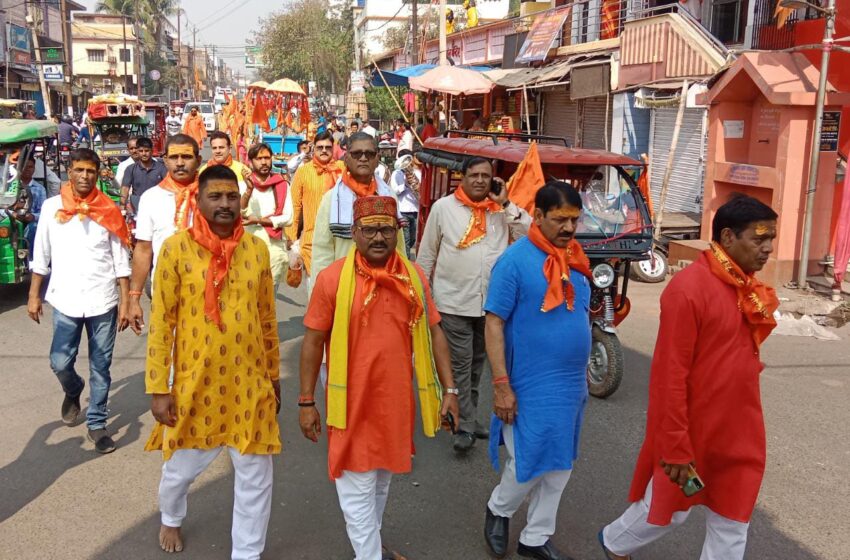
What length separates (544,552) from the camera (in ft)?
12.0

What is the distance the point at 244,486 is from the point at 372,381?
0.75 meters

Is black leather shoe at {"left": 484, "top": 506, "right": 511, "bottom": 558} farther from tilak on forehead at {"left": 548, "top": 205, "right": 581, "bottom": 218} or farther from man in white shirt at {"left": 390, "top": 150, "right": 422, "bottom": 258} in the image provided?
man in white shirt at {"left": 390, "top": 150, "right": 422, "bottom": 258}

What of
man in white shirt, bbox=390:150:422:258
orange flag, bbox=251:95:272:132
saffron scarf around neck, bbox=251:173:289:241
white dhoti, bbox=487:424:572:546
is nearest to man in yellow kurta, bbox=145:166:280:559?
white dhoti, bbox=487:424:572:546

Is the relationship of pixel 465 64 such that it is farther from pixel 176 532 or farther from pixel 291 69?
pixel 291 69

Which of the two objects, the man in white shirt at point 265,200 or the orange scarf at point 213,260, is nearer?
the orange scarf at point 213,260

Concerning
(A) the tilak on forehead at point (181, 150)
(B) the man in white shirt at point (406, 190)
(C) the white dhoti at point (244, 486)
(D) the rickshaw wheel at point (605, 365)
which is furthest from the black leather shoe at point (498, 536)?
(B) the man in white shirt at point (406, 190)

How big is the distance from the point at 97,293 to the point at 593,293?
3462mm

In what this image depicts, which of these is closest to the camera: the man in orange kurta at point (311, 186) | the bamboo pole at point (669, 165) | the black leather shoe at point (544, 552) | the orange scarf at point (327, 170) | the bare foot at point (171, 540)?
the black leather shoe at point (544, 552)

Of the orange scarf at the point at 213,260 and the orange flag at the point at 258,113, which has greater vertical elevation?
the orange flag at the point at 258,113

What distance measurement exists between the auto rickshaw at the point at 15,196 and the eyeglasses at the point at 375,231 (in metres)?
6.83

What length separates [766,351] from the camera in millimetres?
7613

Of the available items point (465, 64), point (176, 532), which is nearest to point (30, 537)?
point (176, 532)

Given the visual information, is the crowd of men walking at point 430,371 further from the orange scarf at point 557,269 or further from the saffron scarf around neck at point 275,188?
the saffron scarf around neck at point 275,188

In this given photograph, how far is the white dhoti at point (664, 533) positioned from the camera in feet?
10.1
